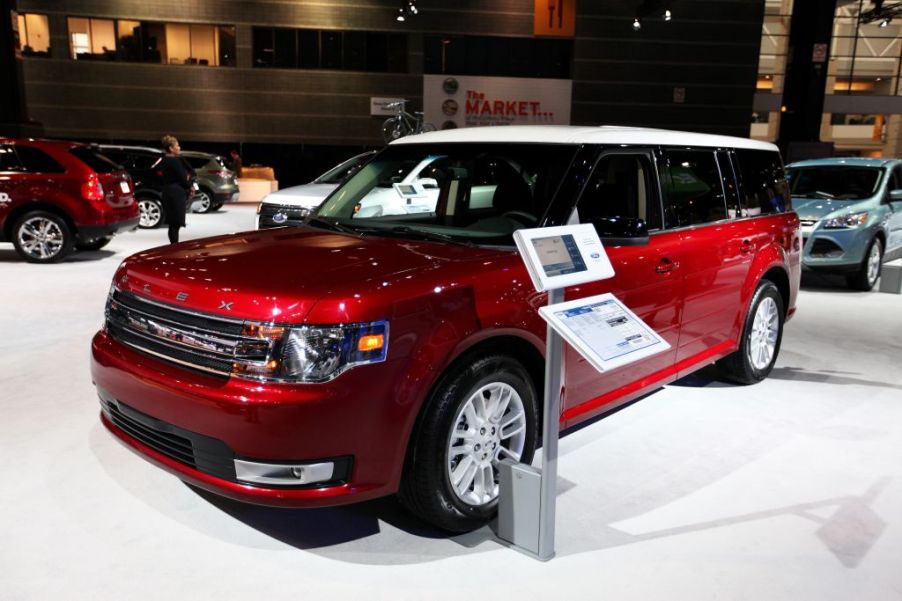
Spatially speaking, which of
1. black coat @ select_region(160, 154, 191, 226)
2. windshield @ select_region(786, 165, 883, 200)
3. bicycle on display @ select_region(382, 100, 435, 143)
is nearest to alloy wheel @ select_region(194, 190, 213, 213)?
black coat @ select_region(160, 154, 191, 226)

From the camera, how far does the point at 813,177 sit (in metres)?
9.53

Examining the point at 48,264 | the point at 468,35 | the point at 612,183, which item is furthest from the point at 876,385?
the point at 468,35

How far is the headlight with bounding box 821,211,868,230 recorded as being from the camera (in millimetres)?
8484

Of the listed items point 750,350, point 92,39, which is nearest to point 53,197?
point 750,350

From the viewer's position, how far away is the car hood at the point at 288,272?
252cm

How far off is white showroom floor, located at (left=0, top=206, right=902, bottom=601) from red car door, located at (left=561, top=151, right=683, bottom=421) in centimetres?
42

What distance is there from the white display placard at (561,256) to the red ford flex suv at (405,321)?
384 mm

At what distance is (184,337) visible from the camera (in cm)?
271

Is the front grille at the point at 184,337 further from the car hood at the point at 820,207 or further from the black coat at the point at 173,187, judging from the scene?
the car hood at the point at 820,207

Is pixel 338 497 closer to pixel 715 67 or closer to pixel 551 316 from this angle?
pixel 551 316

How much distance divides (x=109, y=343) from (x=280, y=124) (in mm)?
23932

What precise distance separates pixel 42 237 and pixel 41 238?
2 cm

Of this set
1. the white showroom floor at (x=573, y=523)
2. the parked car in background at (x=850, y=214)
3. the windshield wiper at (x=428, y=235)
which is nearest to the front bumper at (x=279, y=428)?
the white showroom floor at (x=573, y=523)

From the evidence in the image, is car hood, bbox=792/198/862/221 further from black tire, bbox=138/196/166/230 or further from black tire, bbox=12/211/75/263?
black tire, bbox=138/196/166/230
